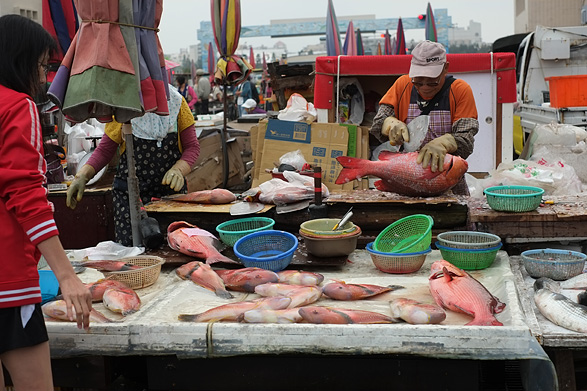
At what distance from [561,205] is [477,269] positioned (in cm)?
91

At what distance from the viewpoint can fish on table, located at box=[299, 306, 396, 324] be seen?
2.61 m

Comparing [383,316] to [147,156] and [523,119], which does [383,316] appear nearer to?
[147,156]

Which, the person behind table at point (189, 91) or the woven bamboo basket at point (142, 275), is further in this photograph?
the person behind table at point (189, 91)

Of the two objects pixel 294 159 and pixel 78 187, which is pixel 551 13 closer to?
pixel 294 159

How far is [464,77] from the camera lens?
7238mm

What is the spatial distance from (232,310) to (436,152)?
1.86 metres

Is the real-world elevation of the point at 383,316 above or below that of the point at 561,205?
below

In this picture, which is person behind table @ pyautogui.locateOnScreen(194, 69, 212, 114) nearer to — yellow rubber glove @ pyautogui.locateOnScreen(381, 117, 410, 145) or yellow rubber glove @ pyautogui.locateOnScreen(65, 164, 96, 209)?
yellow rubber glove @ pyautogui.locateOnScreen(65, 164, 96, 209)

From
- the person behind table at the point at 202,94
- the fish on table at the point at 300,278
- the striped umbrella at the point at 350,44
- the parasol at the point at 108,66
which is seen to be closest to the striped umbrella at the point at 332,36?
the striped umbrella at the point at 350,44

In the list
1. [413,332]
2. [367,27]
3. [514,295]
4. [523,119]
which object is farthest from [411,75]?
[367,27]

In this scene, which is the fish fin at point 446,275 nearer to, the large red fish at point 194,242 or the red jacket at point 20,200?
the large red fish at point 194,242

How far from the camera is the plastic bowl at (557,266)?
3162 mm

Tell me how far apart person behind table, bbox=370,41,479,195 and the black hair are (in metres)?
2.50

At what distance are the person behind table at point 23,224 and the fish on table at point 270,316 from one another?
2.43 ft
